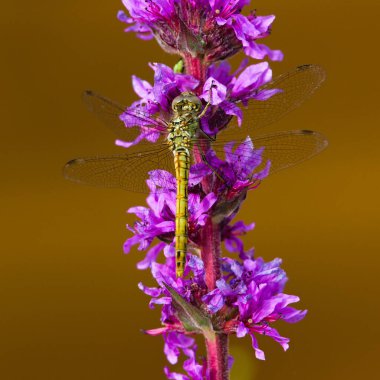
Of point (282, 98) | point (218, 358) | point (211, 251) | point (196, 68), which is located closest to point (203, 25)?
point (196, 68)

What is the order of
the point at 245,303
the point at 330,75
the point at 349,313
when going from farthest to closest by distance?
the point at 330,75, the point at 349,313, the point at 245,303

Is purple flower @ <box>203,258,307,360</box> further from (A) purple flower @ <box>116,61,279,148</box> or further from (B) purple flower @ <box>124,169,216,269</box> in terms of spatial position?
(A) purple flower @ <box>116,61,279,148</box>

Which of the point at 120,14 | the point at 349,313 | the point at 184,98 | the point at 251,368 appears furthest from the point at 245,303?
the point at 349,313

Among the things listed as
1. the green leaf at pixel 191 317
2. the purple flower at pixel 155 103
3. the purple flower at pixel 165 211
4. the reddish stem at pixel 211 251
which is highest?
the purple flower at pixel 155 103

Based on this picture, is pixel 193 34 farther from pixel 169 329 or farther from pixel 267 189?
pixel 267 189

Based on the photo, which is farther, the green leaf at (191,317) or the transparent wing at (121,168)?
the transparent wing at (121,168)

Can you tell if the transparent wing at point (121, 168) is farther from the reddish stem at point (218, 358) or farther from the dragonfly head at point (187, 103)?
the reddish stem at point (218, 358)

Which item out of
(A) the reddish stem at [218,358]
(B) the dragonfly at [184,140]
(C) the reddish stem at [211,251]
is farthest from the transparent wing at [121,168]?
(A) the reddish stem at [218,358]
